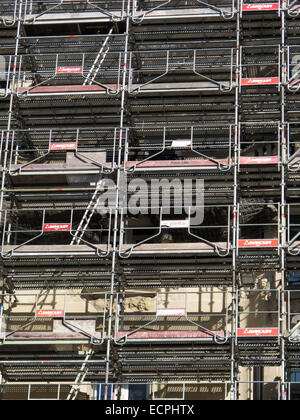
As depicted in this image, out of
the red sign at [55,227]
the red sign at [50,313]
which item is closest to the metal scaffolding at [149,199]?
the red sign at [50,313]

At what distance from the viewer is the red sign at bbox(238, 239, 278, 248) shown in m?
28.7

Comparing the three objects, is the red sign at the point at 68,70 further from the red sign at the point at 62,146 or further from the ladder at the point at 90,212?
the ladder at the point at 90,212

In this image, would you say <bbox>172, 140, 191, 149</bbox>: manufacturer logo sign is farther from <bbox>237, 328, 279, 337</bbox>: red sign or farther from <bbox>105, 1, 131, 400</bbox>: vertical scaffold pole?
<bbox>237, 328, 279, 337</bbox>: red sign

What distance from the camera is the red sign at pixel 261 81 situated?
3075 cm

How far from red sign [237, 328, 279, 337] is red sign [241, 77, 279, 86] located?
22.0 ft

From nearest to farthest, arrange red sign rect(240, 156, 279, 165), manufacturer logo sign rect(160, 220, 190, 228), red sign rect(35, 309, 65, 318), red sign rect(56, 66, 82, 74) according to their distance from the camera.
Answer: red sign rect(35, 309, 65, 318), manufacturer logo sign rect(160, 220, 190, 228), red sign rect(240, 156, 279, 165), red sign rect(56, 66, 82, 74)

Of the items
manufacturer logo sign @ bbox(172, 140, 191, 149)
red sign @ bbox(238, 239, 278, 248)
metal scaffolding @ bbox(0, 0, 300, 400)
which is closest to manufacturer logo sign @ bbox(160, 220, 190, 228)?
metal scaffolding @ bbox(0, 0, 300, 400)

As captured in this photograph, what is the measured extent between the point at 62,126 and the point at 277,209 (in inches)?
244

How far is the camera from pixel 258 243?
28734 mm

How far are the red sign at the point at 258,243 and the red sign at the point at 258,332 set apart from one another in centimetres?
210

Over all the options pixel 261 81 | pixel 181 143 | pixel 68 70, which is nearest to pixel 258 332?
pixel 181 143

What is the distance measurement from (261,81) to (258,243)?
4.60 metres

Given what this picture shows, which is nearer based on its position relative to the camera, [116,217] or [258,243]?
[258,243]

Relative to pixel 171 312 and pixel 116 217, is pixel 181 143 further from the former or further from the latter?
pixel 171 312
